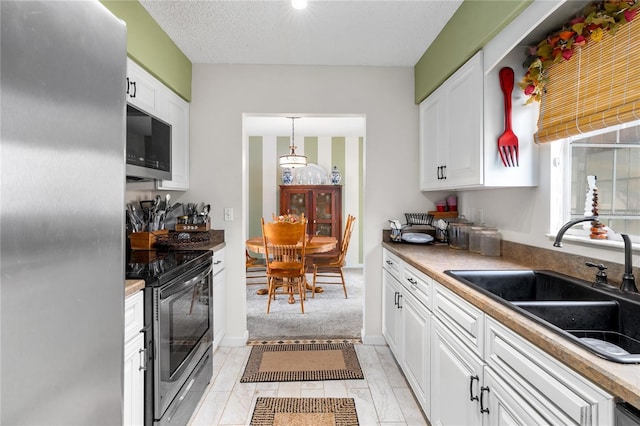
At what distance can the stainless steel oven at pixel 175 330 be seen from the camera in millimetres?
1568

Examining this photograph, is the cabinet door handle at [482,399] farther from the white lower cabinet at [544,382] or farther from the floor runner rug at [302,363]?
the floor runner rug at [302,363]

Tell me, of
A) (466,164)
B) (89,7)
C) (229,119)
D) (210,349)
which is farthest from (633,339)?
(229,119)

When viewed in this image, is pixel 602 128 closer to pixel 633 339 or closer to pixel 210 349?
pixel 633 339

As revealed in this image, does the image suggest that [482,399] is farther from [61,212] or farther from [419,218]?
[419,218]

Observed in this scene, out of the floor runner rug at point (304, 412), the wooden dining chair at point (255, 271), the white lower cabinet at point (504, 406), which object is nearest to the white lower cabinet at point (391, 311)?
the floor runner rug at point (304, 412)

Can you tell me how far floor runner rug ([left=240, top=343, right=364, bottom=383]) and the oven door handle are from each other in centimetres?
83

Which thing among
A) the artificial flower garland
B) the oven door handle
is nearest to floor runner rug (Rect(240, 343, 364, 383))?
the oven door handle

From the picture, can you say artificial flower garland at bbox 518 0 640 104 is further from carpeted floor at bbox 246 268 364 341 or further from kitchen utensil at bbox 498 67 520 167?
carpeted floor at bbox 246 268 364 341

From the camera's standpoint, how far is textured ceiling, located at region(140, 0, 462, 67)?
2180 mm

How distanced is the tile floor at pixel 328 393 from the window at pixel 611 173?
1425 millimetres

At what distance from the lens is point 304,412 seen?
209cm

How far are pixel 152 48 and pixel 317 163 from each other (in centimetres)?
420

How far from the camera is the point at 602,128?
4.80 feet

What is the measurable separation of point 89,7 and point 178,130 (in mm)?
2221
